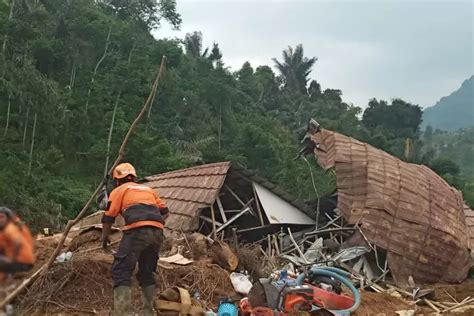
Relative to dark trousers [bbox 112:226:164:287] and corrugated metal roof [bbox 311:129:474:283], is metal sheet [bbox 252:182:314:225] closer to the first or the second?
corrugated metal roof [bbox 311:129:474:283]

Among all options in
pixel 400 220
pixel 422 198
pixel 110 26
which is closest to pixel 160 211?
pixel 400 220

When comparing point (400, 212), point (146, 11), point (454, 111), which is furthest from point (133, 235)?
point (454, 111)

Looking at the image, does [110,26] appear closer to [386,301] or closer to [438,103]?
[386,301]

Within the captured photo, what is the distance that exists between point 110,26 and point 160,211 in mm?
30033

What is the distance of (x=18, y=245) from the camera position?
2.79m

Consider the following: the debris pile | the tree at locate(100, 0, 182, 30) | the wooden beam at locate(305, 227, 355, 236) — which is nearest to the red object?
the debris pile

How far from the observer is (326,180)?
29.3m

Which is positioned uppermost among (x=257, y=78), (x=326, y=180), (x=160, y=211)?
(x=257, y=78)

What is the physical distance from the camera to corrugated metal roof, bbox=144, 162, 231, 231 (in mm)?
11000

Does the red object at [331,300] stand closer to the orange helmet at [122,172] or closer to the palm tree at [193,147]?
the orange helmet at [122,172]

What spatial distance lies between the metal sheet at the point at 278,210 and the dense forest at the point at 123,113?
6724mm

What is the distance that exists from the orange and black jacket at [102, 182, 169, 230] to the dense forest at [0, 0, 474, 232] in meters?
10.9

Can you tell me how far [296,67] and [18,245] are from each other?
166 ft

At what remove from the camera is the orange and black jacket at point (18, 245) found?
278 centimetres
